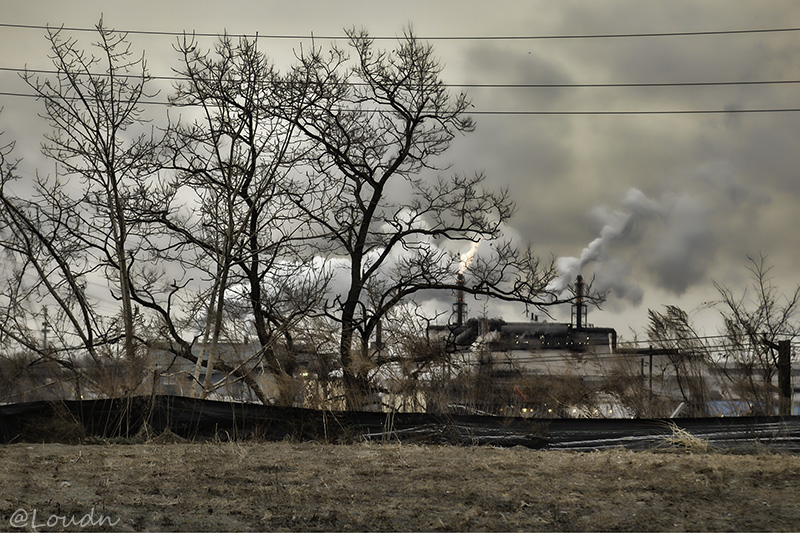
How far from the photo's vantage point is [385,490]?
5520 millimetres

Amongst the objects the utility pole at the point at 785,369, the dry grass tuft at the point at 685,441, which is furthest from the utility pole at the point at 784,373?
the dry grass tuft at the point at 685,441

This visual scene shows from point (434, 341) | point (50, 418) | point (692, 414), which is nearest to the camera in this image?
point (50, 418)

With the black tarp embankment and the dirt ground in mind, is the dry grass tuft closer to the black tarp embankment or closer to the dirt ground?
the black tarp embankment

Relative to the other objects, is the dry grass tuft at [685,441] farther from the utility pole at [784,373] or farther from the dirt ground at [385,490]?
the utility pole at [784,373]

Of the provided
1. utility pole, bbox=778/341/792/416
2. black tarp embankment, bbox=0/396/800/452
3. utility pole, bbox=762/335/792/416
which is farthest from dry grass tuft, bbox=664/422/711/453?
utility pole, bbox=778/341/792/416

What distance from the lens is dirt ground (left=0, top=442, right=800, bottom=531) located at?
14.7ft

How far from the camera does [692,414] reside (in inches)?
441

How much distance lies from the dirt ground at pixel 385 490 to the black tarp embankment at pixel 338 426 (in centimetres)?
113

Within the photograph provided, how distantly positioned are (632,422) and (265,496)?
223 inches

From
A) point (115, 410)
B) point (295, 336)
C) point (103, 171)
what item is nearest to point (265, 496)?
point (115, 410)

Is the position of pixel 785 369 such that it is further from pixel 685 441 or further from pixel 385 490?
pixel 385 490

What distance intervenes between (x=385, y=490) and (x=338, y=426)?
4.02m

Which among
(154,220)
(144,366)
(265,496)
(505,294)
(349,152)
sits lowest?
(265,496)

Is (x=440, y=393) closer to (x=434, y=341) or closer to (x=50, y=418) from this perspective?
(x=434, y=341)
